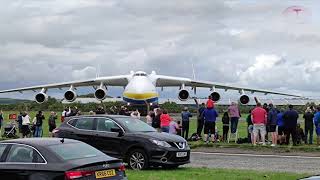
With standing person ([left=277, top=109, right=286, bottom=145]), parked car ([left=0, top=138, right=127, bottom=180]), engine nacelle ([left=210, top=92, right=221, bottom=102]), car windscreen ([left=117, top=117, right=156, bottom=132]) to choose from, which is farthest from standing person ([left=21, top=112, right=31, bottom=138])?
parked car ([left=0, top=138, right=127, bottom=180])

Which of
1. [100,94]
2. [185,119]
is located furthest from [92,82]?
[185,119]

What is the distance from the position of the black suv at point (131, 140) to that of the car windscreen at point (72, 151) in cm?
540

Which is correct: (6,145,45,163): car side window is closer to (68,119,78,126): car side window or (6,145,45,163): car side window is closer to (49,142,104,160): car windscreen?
(49,142,104,160): car windscreen

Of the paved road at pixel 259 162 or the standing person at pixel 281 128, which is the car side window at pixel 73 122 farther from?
the standing person at pixel 281 128

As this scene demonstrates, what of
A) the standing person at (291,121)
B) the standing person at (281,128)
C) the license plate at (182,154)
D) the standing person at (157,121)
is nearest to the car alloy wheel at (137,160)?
the license plate at (182,154)

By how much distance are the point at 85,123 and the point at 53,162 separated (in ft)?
25.5

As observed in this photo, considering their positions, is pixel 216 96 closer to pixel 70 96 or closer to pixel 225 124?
pixel 70 96

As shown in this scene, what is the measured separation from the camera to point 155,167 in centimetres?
1656

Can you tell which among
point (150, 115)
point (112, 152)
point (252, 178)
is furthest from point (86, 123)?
point (150, 115)

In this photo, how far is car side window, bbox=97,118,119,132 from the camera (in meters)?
17.0

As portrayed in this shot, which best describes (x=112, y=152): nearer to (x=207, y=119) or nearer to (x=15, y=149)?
(x=15, y=149)

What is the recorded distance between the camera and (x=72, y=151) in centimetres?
1034

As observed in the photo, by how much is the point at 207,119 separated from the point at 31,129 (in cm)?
986

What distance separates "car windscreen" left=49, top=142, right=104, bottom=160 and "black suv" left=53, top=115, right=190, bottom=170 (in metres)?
5.40
